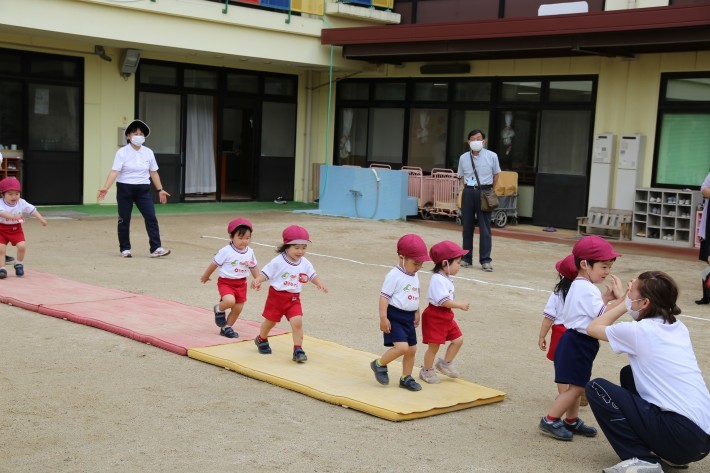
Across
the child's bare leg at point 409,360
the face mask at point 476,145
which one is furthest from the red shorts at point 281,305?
the face mask at point 476,145

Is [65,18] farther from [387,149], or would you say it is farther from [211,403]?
[211,403]

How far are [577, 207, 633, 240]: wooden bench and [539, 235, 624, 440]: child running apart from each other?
436 inches

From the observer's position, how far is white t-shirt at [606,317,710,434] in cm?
456

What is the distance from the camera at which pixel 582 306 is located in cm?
516

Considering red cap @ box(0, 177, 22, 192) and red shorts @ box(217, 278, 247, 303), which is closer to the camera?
red shorts @ box(217, 278, 247, 303)

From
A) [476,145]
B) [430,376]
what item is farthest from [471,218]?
[430,376]

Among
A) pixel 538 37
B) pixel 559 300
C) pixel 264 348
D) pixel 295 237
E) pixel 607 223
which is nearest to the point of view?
pixel 559 300

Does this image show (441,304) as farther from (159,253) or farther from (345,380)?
(159,253)

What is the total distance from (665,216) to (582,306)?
11.0 meters

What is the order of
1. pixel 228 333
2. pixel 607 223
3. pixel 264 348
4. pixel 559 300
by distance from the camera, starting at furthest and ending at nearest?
pixel 607 223
pixel 228 333
pixel 264 348
pixel 559 300

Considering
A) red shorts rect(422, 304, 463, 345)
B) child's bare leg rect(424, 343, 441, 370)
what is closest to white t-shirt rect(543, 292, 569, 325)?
red shorts rect(422, 304, 463, 345)

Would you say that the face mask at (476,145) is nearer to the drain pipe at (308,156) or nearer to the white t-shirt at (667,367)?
the white t-shirt at (667,367)

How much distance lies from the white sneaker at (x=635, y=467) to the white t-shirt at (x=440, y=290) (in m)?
1.67

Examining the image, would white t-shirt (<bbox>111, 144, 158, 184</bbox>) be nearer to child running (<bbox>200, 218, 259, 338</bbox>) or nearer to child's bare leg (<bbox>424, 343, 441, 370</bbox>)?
child running (<bbox>200, 218, 259, 338</bbox>)
